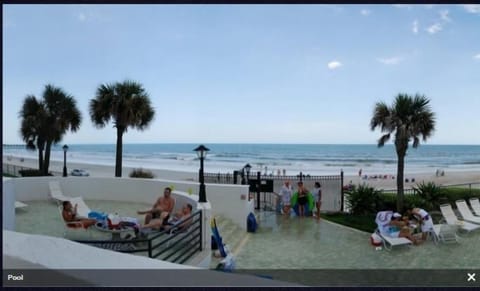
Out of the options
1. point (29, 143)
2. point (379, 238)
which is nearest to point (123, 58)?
point (379, 238)

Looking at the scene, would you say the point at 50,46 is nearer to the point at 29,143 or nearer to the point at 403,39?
the point at 403,39

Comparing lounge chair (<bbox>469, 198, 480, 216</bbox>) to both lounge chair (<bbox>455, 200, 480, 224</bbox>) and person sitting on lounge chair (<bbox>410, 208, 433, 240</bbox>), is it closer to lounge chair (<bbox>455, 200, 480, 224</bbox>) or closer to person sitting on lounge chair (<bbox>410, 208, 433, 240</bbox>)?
lounge chair (<bbox>455, 200, 480, 224</bbox>)

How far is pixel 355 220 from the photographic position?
10.9 m

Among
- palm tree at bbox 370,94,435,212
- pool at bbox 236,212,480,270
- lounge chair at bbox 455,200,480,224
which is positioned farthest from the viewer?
palm tree at bbox 370,94,435,212

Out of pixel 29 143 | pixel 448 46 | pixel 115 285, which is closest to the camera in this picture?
pixel 115 285

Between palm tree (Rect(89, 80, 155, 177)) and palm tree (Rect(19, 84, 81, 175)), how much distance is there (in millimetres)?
3052

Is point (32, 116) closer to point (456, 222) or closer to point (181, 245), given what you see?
point (181, 245)

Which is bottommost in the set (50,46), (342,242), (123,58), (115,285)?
(342,242)

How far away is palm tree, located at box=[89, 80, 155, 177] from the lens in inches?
577

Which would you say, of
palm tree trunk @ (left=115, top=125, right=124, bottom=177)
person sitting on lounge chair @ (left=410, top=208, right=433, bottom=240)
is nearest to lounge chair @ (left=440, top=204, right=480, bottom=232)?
person sitting on lounge chair @ (left=410, top=208, right=433, bottom=240)

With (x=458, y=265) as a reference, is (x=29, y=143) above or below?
above

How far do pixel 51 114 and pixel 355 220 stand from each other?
14421 millimetres

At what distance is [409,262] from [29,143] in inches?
740

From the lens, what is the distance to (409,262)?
22.2ft
